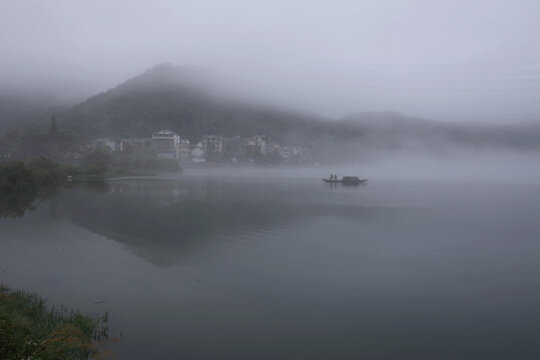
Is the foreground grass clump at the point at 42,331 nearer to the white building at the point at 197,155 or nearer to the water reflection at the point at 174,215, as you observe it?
the water reflection at the point at 174,215

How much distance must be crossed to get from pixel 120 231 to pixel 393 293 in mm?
7342

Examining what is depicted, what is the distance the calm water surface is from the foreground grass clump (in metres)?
0.29

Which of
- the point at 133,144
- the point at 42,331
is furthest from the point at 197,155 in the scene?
the point at 42,331

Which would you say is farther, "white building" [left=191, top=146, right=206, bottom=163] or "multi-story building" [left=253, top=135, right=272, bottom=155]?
"multi-story building" [left=253, top=135, right=272, bottom=155]

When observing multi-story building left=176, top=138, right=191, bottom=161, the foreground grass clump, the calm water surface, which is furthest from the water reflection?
multi-story building left=176, top=138, right=191, bottom=161

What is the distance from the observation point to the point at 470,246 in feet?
33.3

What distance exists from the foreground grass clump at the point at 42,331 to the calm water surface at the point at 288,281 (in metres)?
0.29

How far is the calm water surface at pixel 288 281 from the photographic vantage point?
4766 millimetres

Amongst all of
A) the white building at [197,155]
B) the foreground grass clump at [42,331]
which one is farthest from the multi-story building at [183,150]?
the foreground grass clump at [42,331]

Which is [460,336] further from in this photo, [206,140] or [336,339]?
[206,140]

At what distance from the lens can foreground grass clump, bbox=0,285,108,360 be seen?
3.31 m

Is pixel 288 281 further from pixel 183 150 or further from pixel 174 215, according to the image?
pixel 183 150

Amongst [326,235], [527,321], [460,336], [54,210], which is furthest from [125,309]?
[54,210]

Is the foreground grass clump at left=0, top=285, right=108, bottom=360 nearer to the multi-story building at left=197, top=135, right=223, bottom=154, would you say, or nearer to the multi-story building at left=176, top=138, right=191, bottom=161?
the multi-story building at left=176, top=138, right=191, bottom=161
